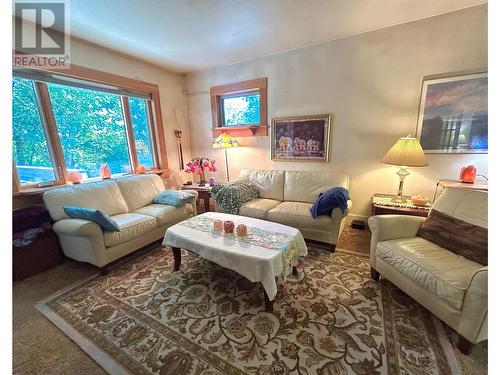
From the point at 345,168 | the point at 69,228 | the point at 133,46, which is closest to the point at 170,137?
the point at 133,46

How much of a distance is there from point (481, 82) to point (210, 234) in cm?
330

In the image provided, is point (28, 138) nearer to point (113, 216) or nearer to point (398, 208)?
point (113, 216)

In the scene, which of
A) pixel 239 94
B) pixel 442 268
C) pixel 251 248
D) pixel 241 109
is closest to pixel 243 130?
pixel 241 109

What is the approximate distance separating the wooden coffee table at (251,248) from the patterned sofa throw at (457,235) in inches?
42.6

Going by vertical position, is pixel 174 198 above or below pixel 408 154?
below

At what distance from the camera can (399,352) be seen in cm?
129

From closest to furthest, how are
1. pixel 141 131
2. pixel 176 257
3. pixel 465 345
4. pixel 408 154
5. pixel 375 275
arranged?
pixel 465 345, pixel 375 275, pixel 176 257, pixel 408 154, pixel 141 131

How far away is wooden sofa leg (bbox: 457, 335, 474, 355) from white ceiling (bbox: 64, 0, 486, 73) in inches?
113

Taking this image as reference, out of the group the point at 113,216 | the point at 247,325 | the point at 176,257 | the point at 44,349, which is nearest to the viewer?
the point at 44,349

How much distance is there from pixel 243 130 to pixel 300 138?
1.07 metres

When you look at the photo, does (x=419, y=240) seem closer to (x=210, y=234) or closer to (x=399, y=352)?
(x=399, y=352)

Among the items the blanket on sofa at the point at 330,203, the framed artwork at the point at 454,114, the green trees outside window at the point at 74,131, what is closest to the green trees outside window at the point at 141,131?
the green trees outside window at the point at 74,131

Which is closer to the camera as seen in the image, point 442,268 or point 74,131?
point 442,268

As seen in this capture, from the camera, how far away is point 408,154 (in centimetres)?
232
